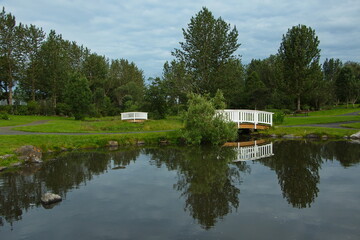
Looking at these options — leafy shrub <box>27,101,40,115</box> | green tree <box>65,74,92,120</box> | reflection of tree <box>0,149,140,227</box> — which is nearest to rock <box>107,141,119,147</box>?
reflection of tree <box>0,149,140,227</box>

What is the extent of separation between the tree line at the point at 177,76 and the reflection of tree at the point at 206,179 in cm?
1734

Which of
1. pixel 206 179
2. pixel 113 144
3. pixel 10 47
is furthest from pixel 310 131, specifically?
pixel 10 47

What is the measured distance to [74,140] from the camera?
20.7 m

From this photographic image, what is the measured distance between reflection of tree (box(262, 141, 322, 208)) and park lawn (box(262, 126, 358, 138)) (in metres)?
4.20

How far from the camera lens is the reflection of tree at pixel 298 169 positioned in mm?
10172

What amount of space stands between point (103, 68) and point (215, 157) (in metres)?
51.8

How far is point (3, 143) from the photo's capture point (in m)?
17.6

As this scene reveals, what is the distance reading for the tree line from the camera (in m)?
39.3

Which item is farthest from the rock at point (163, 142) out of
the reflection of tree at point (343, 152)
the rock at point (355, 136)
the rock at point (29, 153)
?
the rock at point (355, 136)

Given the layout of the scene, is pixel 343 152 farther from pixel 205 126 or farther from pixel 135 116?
pixel 135 116

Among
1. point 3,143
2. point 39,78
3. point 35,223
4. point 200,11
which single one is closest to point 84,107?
point 39,78

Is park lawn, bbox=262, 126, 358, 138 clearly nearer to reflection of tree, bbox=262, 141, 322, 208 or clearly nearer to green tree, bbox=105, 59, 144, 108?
reflection of tree, bbox=262, 141, 322, 208

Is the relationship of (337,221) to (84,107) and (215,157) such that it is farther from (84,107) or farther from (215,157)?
(84,107)

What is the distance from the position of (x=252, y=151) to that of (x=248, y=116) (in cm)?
724
